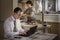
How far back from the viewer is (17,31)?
143cm

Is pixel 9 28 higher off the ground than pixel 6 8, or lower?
lower

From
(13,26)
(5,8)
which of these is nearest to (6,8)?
(5,8)

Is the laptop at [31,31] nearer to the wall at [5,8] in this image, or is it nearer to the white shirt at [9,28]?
the white shirt at [9,28]

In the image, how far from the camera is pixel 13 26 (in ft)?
4.64

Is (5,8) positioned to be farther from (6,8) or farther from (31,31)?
(31,31)

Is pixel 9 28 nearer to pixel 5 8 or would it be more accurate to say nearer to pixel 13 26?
pixel 13 26

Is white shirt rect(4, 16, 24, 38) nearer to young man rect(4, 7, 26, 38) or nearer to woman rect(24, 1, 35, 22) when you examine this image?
young man rect(4, 7, 26, 38)

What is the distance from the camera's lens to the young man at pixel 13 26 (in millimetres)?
1386

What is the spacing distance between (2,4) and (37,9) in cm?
39

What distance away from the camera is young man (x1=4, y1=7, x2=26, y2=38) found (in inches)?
54.6

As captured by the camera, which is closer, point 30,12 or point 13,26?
point 13,26

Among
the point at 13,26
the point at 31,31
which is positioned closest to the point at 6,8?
the point at 13,26

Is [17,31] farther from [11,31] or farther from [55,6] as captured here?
[55,6]

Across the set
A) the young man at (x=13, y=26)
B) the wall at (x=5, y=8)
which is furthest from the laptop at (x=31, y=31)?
the wall at (x=5, y=8)
